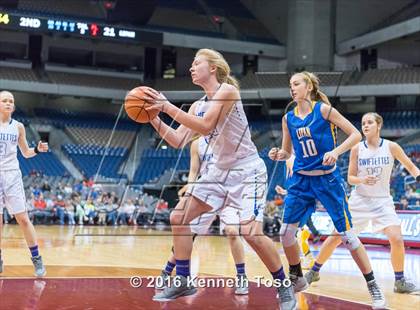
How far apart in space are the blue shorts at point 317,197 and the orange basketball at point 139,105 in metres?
1.46

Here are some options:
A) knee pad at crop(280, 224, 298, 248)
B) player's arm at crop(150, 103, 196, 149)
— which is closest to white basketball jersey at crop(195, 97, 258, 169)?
player's arm at crop(150, 103, 196, 149)

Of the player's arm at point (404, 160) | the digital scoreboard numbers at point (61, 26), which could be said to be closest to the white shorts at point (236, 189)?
the player's arm at point (404, 160)

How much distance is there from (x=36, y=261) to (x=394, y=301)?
11.3ft

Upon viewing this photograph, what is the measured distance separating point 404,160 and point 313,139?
1.42 metres

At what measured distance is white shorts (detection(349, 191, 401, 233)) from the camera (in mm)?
5492

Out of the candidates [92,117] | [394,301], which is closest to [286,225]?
[394,301]

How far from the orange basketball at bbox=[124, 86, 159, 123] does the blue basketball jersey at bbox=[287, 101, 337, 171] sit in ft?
4.57

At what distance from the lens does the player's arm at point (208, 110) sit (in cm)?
364

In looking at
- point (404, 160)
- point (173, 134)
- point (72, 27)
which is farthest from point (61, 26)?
point (173, 134)

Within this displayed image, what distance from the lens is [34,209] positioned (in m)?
17.7

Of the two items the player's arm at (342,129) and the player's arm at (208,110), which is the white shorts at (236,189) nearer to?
the player's arm at (208,110)

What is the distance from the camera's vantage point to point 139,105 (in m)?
3.73

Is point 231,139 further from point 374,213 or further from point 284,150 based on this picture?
point 374,213

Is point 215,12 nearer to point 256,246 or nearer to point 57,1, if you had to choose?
point 57,1
